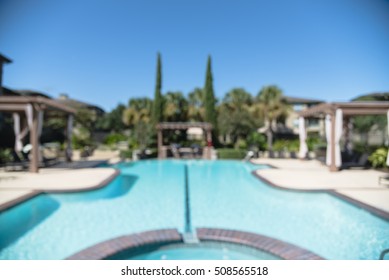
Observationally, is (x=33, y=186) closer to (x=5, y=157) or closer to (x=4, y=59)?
(x=5, y=157)

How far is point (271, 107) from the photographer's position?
22.0 m

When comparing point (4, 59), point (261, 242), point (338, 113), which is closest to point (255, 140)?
point (338, 113)

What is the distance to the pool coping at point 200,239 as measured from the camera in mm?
3814

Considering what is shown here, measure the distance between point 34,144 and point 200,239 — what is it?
33.9ft

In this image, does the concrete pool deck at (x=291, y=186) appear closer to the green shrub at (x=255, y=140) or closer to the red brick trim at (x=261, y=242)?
the red brick trim at (x=261, y=242)

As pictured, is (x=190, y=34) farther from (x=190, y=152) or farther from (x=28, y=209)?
(x=190, y=152)

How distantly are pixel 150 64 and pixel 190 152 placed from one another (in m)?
10.2

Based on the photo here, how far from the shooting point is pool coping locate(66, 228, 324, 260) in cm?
381

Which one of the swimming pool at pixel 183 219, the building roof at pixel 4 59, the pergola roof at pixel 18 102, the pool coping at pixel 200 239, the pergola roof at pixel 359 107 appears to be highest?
the building roof at pixel 4 59

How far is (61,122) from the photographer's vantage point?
25.5m

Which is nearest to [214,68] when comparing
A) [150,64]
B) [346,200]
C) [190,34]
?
[150,64]

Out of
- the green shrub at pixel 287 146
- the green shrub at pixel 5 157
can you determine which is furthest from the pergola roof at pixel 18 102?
the green shrub at pixel 287 146

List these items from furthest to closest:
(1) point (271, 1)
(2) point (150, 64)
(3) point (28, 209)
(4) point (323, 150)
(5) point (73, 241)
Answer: (2) point (150, 64) < (4) point (323, 150) < (1) point (271, 1) < (3) point (28, 209) < (5) point (73, 241)

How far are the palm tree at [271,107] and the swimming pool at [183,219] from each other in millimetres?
13608
